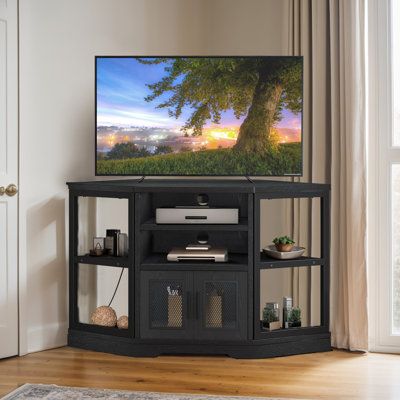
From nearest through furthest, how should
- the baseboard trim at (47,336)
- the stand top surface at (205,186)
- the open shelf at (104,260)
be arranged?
the stand top surface at (205,186)
the open shelf at (104,260)
the baseboard trim at (47,336)

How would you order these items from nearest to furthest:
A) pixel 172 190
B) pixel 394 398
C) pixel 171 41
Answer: pixel 394 398, pixel 172 190, pixel 171 41

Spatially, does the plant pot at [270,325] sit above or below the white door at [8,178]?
below

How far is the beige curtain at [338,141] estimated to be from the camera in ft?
14.2

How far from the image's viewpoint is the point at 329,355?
14.0 ft

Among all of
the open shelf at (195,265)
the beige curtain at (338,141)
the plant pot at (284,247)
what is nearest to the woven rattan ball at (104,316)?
the open shelf at (195,265)

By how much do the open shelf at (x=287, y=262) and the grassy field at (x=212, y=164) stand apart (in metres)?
0.49

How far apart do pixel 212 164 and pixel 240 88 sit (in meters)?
0.46

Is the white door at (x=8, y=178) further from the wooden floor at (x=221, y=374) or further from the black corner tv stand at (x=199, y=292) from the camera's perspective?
the black corner tv stand at (x=199, y=292)

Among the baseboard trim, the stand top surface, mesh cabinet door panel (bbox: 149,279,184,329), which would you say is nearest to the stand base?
mesh cabinet door panel (bbox: 149,279,184,329)

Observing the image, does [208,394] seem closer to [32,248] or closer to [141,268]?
[141,268]

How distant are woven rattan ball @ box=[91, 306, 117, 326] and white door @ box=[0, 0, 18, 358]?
45 centimetres

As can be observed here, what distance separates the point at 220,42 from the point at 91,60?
97cm

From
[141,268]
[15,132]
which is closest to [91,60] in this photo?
[15,132]

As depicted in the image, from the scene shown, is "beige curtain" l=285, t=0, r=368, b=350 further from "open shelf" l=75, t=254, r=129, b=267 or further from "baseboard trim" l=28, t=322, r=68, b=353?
"baseboard trim" l=28, t=322, r=68, b=353
